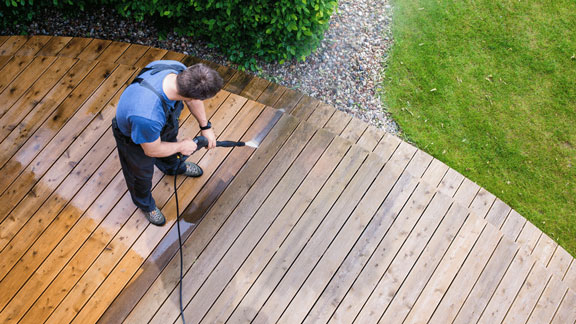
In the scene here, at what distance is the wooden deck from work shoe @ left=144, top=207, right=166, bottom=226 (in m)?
0.08

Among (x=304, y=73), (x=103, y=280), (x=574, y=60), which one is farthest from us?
(x=574, y=60)

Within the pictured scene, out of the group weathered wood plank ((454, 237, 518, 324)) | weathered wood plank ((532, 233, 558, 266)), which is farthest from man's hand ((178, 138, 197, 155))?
A: weathered wood plank ((532, 233, 558, 266))

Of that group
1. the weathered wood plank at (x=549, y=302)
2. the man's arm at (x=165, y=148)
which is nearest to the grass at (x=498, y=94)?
the weathered wood plank at (x=549, y=302)

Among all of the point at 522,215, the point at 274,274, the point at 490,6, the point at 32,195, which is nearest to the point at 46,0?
the point at 32,195

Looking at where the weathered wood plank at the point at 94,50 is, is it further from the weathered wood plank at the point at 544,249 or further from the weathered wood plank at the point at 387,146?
the weathered wood plank at the point at 544,249

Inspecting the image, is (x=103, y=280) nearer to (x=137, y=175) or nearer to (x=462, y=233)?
(x=137, y=175)

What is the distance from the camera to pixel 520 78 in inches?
183

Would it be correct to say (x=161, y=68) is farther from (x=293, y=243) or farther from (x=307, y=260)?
(x=307, y=260)

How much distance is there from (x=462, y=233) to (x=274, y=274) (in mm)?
1660

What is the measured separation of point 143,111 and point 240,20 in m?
1.80

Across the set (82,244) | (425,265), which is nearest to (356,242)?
(425,265)

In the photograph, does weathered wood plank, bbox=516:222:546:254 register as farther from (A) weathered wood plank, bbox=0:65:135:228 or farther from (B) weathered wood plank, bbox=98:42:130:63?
(B) weathered wood plank, bbox=98:42:130:63

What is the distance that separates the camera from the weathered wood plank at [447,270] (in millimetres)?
3307

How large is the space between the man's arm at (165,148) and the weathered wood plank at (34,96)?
195 cm
